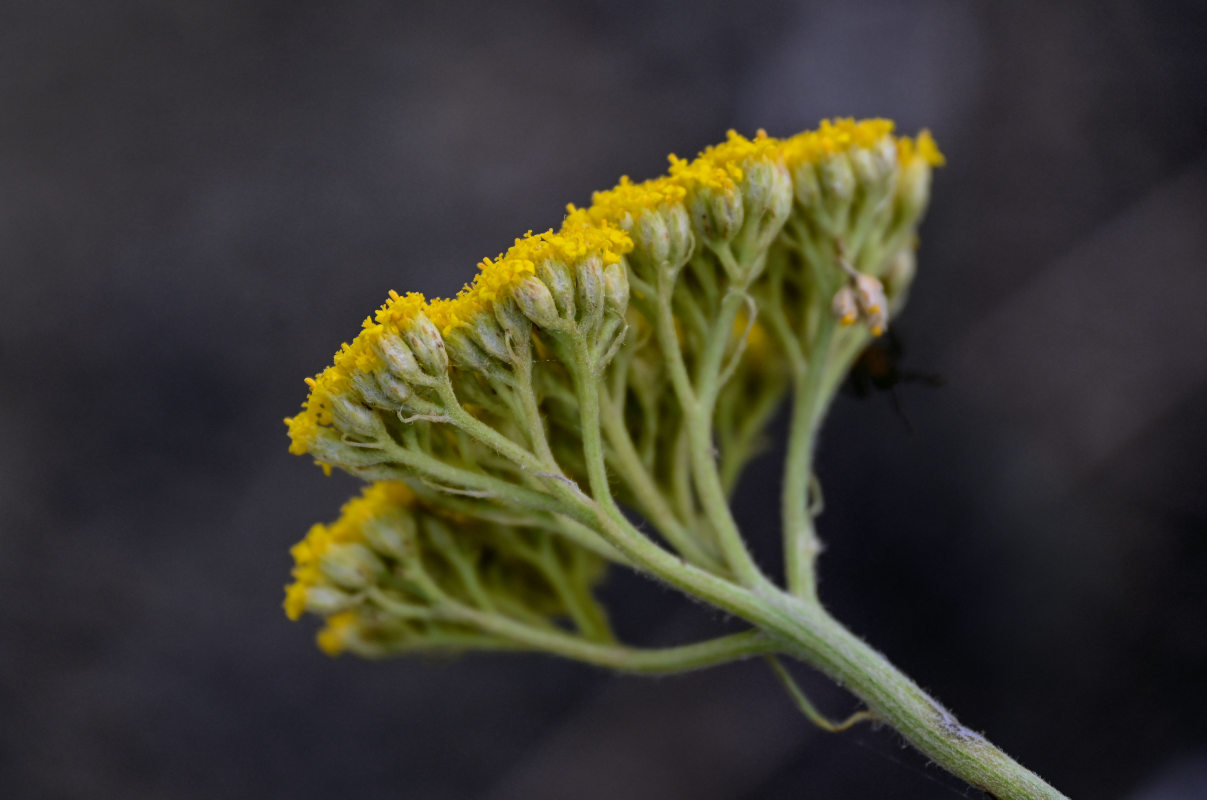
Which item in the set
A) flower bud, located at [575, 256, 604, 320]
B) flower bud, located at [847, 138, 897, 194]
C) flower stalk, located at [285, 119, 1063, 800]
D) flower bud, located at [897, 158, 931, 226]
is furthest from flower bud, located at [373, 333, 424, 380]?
flower bud, located at [897, 158, 931, 226]

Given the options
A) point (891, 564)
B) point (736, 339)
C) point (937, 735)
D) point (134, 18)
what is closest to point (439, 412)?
point (736, 339)

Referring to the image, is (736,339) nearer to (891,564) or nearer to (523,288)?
(523,288)

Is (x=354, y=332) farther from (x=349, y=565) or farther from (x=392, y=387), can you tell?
(x=392, y=387)

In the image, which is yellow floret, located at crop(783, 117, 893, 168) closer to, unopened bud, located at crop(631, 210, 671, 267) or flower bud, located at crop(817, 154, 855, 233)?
flower bud, located at crop(817, 154, 855, 233)

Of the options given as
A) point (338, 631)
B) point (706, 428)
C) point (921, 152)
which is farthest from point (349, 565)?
point (921, 152)

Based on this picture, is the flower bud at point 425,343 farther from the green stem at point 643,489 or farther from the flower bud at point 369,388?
the green stem at point 643,489

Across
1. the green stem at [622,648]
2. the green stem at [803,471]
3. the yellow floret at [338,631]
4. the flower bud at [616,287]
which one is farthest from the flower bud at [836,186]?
the yellow floret at [338,631]
